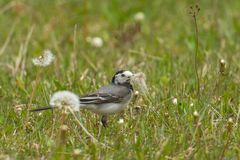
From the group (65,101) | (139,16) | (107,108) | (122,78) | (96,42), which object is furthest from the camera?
(139,16)

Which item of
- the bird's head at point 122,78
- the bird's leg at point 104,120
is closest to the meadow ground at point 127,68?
the bird's leg at point 104,120

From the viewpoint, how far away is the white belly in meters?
5.43

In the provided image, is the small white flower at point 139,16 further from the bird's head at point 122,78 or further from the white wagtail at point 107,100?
the white wagtail at point 107,100

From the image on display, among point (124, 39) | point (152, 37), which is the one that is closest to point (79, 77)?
point (124, 39)

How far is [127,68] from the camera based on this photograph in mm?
7324

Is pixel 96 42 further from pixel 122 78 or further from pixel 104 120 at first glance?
pixel 104 120

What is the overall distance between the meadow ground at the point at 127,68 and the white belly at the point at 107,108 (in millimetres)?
100

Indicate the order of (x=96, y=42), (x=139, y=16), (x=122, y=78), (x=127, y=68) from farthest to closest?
1. (x=139, y=16)
2. (x=96, y=42)
3. (x=127, y=68)
4. (x=122, y=78)

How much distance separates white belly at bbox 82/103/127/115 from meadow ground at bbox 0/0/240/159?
3.9 inches

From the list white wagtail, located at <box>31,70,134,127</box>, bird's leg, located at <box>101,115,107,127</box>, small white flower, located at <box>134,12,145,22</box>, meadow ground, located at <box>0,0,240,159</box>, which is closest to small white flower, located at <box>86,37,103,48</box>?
meadow ground, located at <box>0,0,240,159</box>

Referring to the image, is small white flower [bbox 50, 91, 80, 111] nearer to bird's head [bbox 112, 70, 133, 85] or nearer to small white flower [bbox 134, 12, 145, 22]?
bird's head [bbox 112, 70, 133, 85]

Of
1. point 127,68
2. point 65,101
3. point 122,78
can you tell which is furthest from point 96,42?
point 65,101

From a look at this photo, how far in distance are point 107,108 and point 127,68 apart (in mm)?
1880

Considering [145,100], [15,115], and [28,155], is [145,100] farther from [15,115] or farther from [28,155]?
[28,155]
